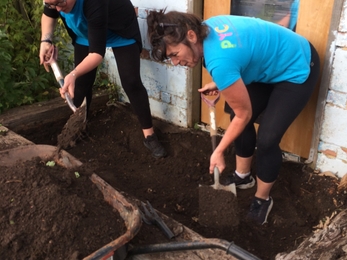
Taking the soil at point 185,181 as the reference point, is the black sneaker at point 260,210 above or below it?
above

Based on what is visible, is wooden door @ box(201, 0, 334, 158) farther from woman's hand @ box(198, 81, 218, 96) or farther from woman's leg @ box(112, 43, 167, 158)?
woman's hand @ box(198, 81, 218, 96)

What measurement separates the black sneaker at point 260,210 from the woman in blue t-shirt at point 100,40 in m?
1.00

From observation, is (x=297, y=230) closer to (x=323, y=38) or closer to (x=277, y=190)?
(x=277, y=190)

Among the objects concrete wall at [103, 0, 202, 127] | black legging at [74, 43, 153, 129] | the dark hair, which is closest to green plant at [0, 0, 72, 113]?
black legging at [74, 43, 153, 129]

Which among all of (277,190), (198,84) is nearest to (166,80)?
(198,84)

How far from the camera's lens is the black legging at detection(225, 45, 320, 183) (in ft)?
6.85

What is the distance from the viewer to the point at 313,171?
2.75 m

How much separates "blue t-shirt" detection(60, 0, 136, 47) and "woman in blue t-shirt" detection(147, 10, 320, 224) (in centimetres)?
79

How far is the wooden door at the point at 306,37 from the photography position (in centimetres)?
237

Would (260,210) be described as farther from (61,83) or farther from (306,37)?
(61,83)

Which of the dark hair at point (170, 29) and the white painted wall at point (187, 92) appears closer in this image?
the dark hair at point (170, 29)

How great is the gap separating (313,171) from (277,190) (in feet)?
1.03

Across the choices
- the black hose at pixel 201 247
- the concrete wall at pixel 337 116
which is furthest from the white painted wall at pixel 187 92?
the black hose at pixel 201 247

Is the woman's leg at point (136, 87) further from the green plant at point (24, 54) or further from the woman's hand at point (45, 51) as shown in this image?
the green plant at point (24, 54)
